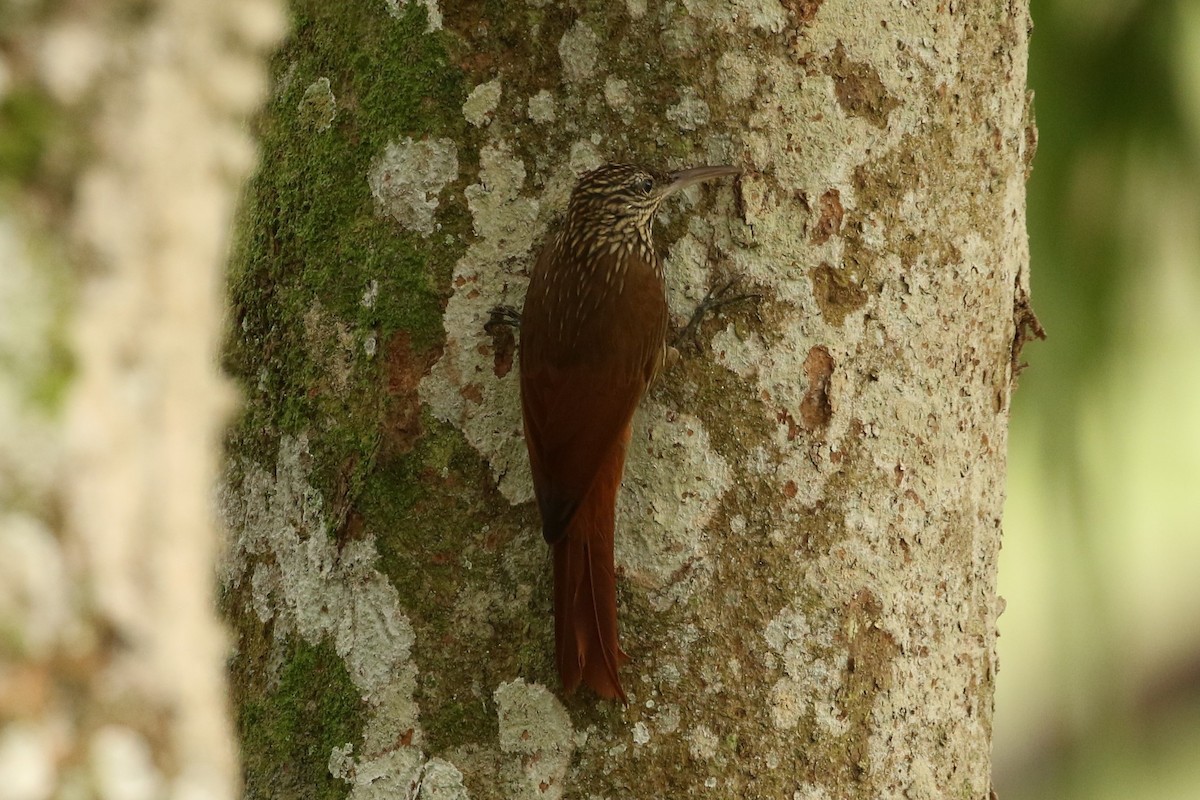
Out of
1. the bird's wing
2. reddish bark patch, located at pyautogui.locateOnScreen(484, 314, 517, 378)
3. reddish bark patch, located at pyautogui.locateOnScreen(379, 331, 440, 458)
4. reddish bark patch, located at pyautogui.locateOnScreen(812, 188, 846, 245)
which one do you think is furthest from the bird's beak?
reddish bark patch, located at pyautogui.locateOnScreen(379, 331, 440, 458)

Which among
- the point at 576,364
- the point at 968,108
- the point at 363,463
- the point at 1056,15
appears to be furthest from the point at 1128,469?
the point at 363,463

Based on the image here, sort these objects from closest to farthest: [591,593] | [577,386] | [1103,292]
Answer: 1. [591,593]
2. [577,386]
3. [1103,292]

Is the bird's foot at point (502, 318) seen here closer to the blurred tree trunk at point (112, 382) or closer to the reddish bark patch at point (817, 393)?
the reddish bark patch at point (817, 393)

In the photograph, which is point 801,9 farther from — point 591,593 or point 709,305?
point 591,593

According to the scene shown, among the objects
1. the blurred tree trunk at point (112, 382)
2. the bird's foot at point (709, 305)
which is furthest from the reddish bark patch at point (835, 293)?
the blurred tree trunk at point (112, 382)

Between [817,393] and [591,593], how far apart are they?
0.53 metres

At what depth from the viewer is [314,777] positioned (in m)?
2.15

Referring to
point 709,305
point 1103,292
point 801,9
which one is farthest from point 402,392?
point 1103,292

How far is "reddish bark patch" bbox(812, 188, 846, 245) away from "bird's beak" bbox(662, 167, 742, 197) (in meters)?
0.17

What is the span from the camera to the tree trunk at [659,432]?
209cm

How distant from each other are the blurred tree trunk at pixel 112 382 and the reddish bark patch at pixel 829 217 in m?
1.60

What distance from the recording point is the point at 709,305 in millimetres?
2152

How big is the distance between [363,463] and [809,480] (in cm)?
79

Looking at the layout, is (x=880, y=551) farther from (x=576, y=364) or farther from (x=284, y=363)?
(x=284, y=363)
